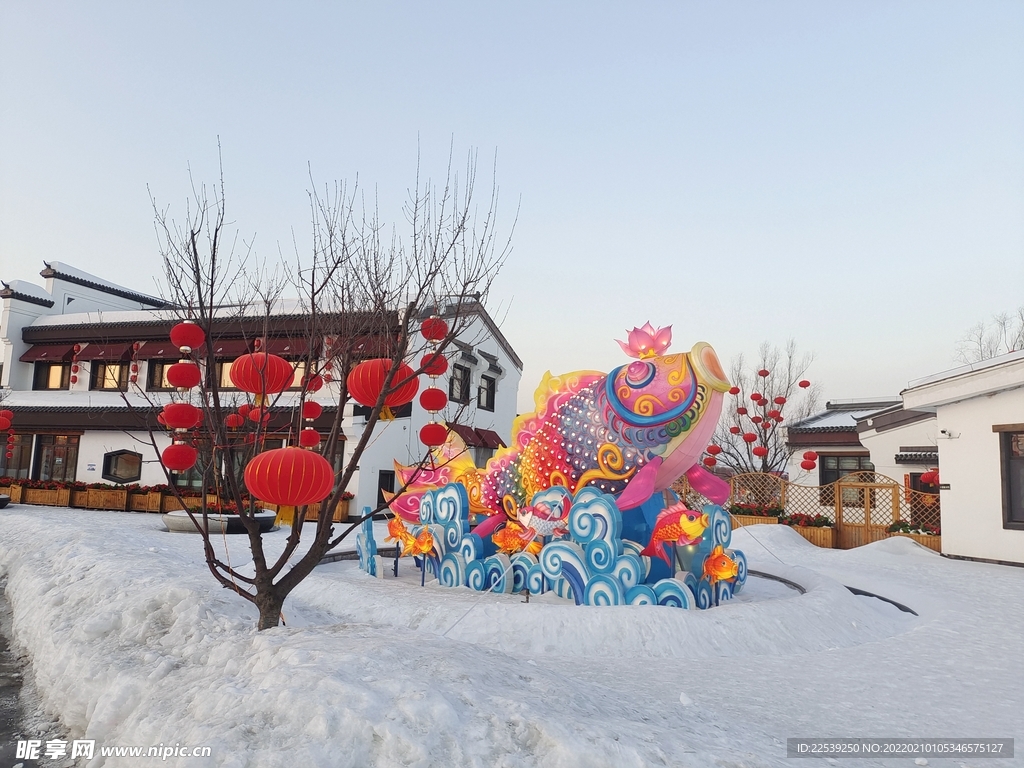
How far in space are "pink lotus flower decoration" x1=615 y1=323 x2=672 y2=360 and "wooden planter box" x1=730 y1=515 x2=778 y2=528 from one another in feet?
35.4

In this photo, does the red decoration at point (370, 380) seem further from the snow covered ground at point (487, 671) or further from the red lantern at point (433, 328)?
the snow covered ground at point (487, 671)

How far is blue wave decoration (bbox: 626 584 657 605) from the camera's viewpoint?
22.5ft

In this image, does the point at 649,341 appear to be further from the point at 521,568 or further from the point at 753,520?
the point at 753,520

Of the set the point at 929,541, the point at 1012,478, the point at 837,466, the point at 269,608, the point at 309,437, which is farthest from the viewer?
the point at 837,466

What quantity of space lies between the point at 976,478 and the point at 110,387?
2553 cm

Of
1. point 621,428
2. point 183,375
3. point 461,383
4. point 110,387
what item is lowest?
point 621,428

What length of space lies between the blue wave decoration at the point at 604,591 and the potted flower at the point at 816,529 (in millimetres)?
10712

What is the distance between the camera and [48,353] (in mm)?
22844

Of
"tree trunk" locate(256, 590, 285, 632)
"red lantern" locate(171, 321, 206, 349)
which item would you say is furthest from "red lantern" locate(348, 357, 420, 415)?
"tree trunk" locate(256, 590, 285, 632)

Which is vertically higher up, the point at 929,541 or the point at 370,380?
the point at 370,380

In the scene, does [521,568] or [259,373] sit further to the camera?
[521,568]

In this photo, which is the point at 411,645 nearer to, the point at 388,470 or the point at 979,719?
the point at 979,719

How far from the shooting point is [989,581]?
10.5 m

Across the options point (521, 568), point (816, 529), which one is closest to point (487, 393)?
point (816, 529)
